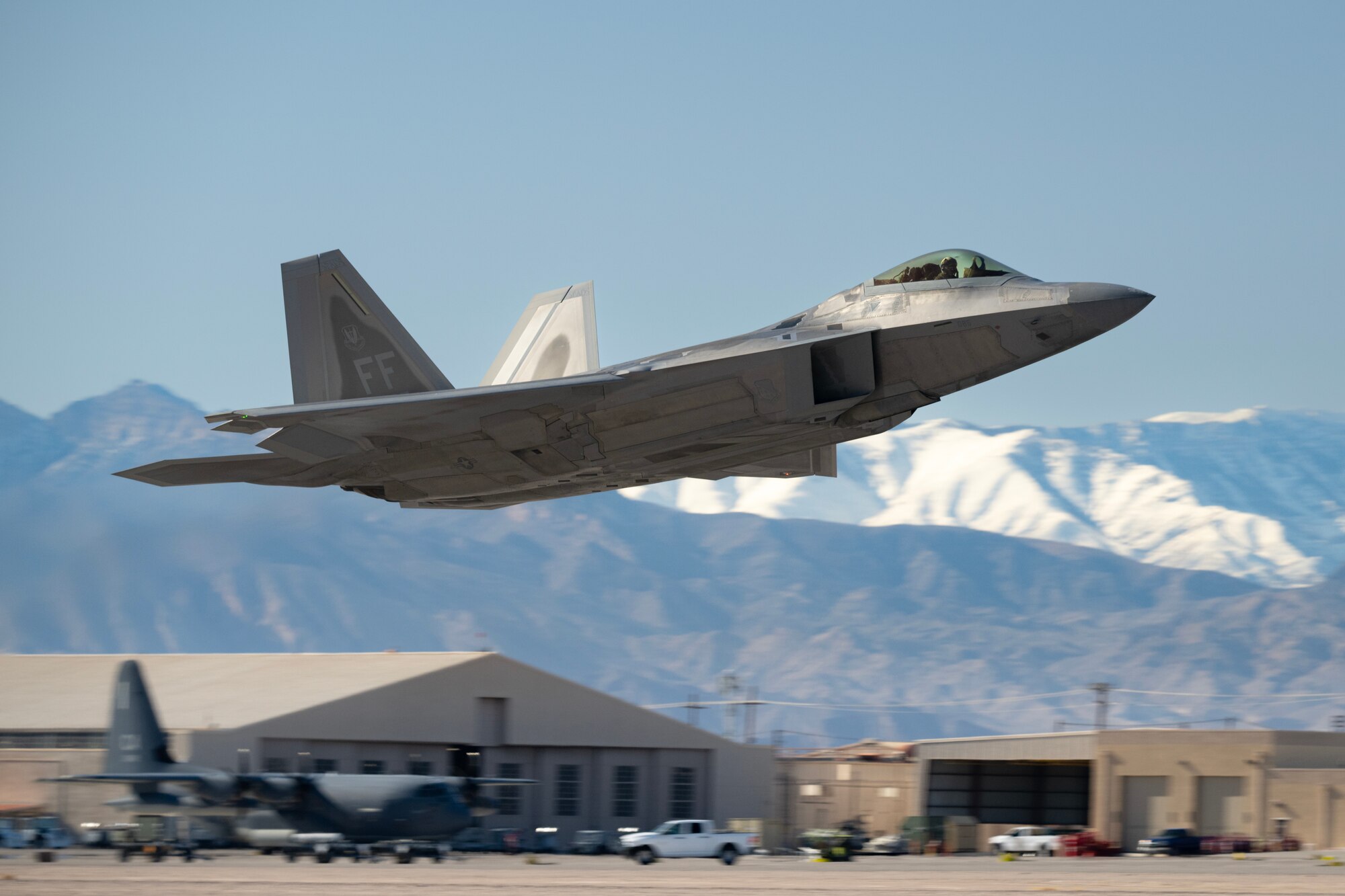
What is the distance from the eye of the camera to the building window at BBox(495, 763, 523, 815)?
5325 centimetres

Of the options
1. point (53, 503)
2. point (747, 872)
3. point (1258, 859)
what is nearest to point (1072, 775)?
point (1258, 859)

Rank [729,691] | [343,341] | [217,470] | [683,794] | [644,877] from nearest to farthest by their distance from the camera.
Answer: [217,470] → [343,341] → [644,877] → [683,794] → [729,691]

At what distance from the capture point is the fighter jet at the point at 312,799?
3931 cm

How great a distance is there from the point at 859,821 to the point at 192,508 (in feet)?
333

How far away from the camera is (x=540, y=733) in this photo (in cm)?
5441

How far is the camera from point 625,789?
5638 centimetres

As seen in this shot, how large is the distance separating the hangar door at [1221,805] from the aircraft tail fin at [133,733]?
33607 mm

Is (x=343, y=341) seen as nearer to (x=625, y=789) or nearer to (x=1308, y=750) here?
(x=625, y=789)

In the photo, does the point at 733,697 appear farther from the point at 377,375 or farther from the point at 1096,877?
the point at 377,375

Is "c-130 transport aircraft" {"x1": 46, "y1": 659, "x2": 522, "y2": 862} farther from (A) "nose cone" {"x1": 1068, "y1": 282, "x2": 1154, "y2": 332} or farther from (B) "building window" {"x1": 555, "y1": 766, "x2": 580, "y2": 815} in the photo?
(A) "nose cone" {"x1": 1068, "y1": 282, "x2": 1154, "y2": 332}

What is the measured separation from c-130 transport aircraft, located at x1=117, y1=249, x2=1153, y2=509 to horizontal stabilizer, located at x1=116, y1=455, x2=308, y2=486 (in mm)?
33

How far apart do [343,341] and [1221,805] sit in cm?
3828

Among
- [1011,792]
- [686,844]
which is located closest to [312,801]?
[686,844]

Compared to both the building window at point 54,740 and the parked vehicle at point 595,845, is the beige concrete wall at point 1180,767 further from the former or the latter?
the building window at point 54,740
